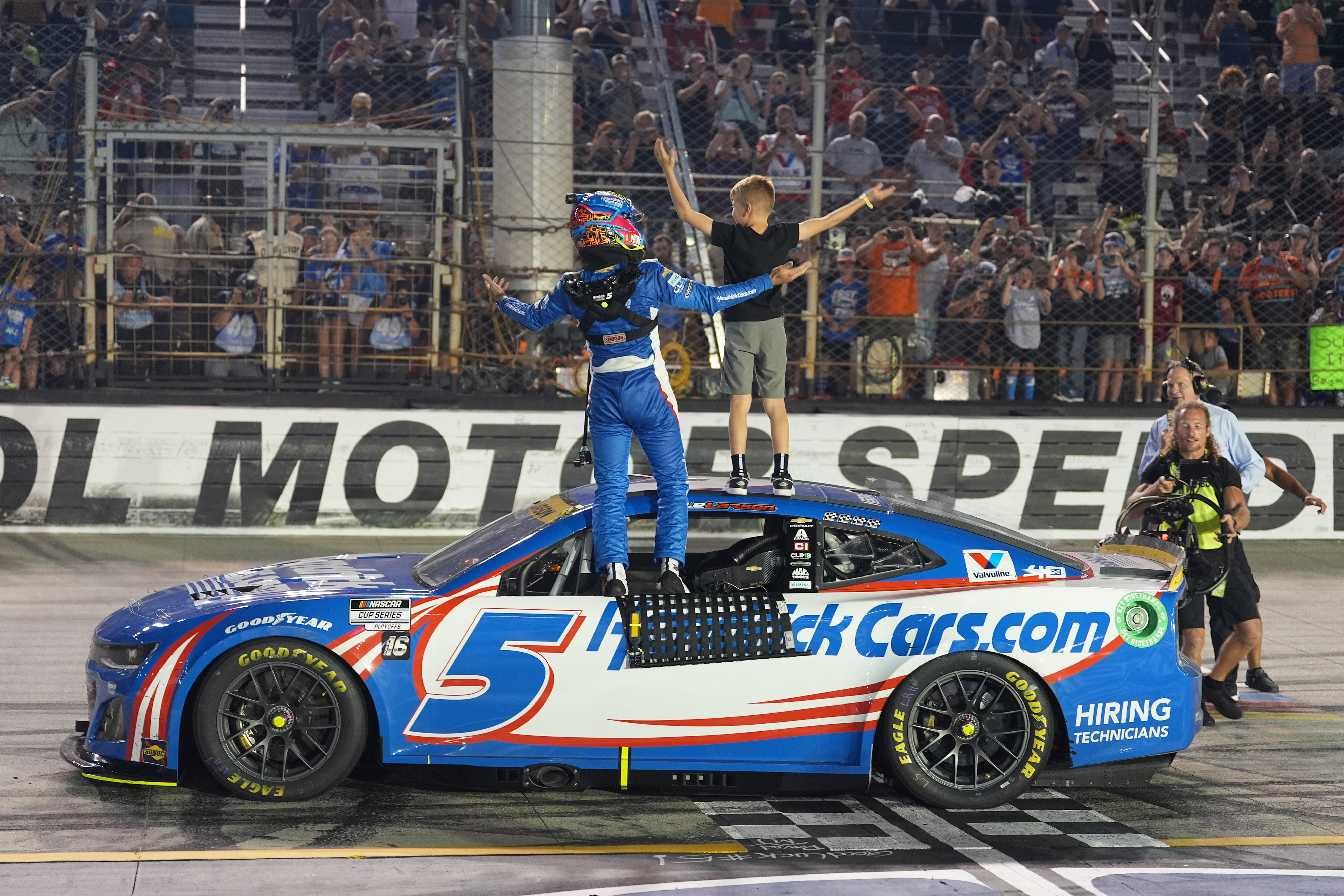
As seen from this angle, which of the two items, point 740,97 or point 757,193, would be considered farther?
point 740,97

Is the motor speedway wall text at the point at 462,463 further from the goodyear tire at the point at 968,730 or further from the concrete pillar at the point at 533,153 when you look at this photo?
the goodyear tire at the point at 968,730

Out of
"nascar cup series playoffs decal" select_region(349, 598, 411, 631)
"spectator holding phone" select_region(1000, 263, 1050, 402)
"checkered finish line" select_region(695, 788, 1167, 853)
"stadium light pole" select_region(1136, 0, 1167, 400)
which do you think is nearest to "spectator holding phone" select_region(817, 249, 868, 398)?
"spectator holding phone" select_region(1000, 263, 1050, 402)

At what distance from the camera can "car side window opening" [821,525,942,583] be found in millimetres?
6250

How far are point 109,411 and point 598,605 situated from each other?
309 inches

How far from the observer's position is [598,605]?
6039 mm

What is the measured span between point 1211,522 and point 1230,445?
0.65m

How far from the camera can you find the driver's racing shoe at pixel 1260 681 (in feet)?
28.0

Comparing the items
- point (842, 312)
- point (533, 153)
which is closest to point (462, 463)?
point (533, 153)

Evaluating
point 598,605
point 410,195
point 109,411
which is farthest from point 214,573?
point 598,605

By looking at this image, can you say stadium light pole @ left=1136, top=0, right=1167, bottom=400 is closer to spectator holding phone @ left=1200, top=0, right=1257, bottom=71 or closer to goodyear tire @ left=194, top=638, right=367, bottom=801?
spectator holding phone @ left=1200, top=0, right=1257, bottom=71

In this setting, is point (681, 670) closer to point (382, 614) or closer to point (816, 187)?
point (382, 614)

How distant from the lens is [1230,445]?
8328 millimetres

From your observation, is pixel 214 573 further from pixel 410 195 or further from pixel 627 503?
pixel 627 503

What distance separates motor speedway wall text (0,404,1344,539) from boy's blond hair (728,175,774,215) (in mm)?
5247
